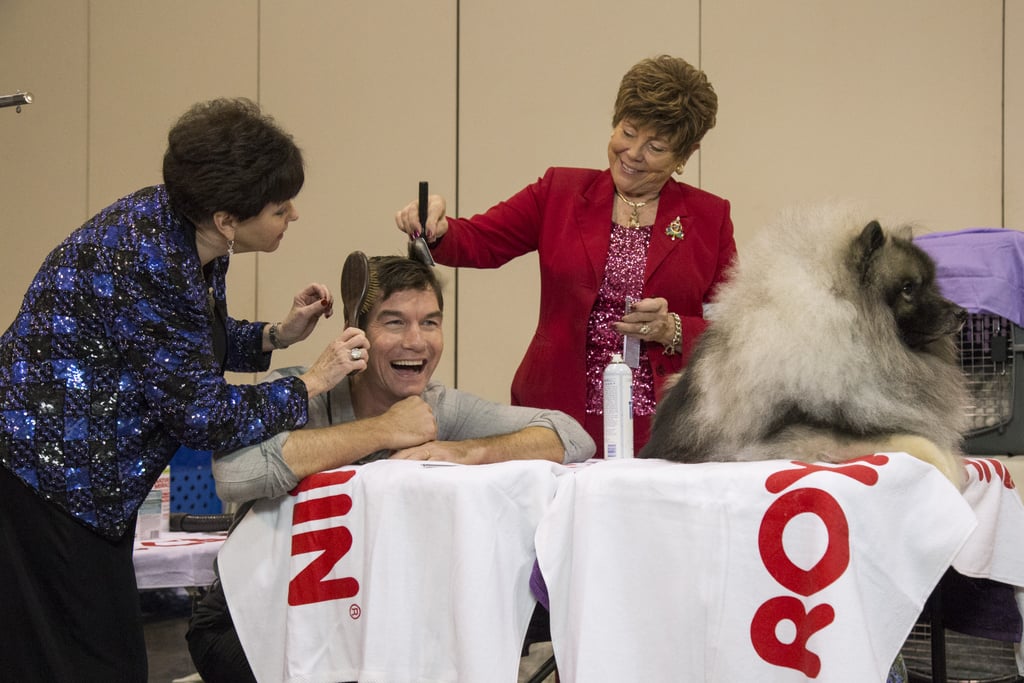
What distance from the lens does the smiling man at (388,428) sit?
1.98 meters

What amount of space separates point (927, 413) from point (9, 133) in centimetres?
531

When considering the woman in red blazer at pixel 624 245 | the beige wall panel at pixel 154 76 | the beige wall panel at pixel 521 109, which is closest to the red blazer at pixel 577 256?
the woman in red blazer at pixel 624 245

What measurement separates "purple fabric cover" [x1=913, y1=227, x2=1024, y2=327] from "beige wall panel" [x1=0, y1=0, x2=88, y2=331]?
4.38 m

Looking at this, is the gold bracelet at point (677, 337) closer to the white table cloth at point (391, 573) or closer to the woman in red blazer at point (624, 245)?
the woman in red blazer at point (624, 245)

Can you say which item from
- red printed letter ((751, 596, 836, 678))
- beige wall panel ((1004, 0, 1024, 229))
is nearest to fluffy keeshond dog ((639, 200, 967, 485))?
red printed letter ((751, 596, 836, 678))

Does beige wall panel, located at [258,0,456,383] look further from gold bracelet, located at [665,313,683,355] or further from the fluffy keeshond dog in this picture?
the fluffy keeshond dog

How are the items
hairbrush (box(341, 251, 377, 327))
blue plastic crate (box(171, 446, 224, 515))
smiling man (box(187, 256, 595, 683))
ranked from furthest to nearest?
blue plastic crate (box(171, 446, 224, 515)) < hairbrush (box(341, 251, 377, 327)) < smiling man (box(187, 256, 595, 683))

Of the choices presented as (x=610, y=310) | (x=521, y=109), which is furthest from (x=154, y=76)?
(x=610, y=310)

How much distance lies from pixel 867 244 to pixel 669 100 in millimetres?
857

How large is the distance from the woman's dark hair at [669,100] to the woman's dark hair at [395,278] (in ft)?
2.17

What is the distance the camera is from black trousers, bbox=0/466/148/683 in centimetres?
184

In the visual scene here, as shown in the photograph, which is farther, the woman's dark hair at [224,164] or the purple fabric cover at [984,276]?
the purple fabric cover at [984,276]

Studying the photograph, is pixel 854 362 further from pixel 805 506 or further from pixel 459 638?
pixel 459 638

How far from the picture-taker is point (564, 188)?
2.81 m
